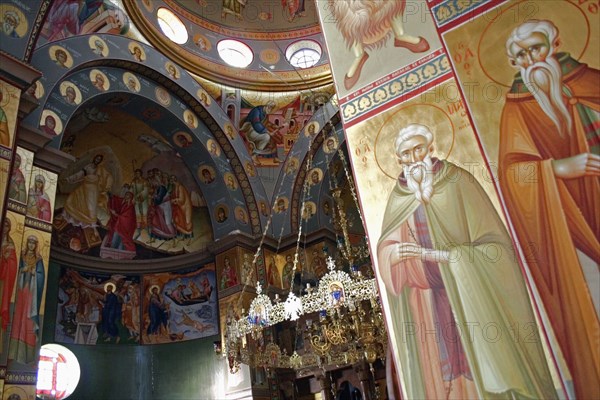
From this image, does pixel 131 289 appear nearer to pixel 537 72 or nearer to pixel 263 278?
pixel 263 278

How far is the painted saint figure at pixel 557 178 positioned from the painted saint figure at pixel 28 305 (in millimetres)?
6791

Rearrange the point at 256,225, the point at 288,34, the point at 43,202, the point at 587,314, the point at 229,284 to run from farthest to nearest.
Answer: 1. the point at 288,34
2. the point at 256,225
3. the point at 229,284
4. the point at 43,202
5. the point at 587,314

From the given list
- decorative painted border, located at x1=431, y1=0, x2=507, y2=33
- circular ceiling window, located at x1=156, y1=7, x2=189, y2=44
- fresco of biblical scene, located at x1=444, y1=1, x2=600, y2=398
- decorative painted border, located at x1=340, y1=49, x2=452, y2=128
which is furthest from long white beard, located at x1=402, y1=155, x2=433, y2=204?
circular ceiling window, located at x1=156, y1=7, x2=189, y2=44

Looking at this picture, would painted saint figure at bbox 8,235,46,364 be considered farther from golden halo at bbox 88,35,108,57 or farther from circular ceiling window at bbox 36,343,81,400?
golden halo at bbox 88,35,108,57

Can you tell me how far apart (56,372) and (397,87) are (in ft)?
30.6

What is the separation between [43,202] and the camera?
8203 millimetres

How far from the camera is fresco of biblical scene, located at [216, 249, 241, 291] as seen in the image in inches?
482

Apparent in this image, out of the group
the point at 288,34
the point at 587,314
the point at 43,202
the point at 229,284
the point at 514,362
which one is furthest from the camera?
the point at 288,34

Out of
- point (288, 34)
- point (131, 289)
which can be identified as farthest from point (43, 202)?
point (288, 34)

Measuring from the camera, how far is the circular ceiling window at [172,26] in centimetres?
1283

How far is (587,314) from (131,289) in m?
10.8

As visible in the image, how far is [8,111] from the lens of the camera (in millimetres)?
7234

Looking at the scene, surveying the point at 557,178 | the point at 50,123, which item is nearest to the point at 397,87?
the point at 557,178

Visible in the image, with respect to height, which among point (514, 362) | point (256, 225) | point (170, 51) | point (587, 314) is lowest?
point (514, 362)
